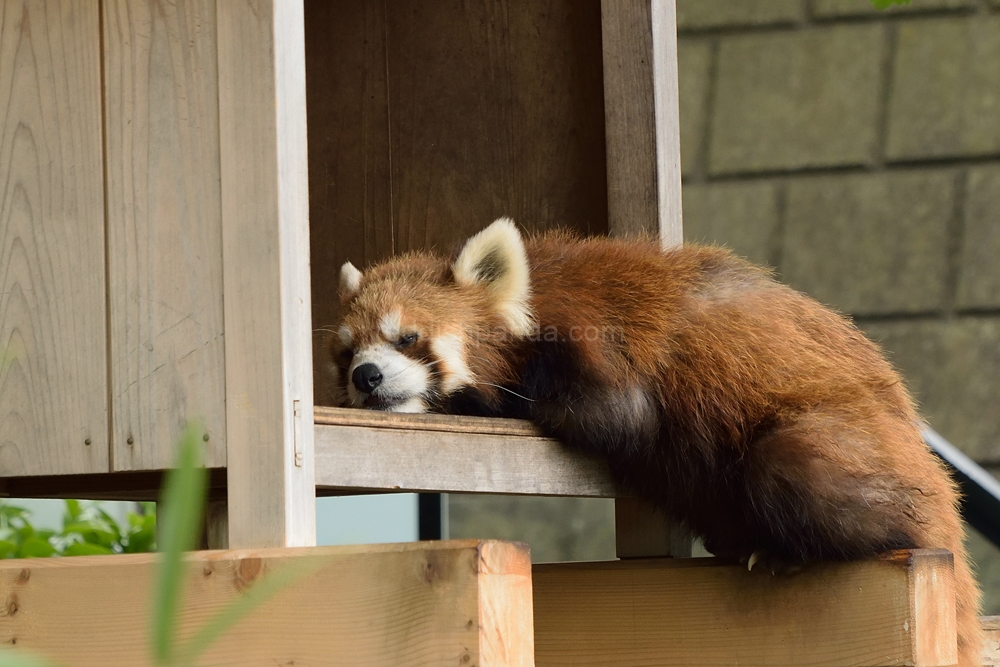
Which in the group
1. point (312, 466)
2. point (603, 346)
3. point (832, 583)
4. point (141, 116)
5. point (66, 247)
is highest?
point (141, 116)

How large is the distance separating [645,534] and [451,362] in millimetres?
825

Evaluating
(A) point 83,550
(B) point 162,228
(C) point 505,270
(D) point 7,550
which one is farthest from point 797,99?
(B) point 162,228

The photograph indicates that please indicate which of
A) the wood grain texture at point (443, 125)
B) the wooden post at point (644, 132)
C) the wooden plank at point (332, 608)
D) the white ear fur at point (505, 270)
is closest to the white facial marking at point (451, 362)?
the white ear fur at point (505, 270)

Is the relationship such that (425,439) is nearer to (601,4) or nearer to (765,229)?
(601,4)

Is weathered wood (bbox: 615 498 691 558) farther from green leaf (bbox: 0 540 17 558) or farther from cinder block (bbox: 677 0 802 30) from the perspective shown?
cinder block (bbox: 677 0 802 30)

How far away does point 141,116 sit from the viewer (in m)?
2.30

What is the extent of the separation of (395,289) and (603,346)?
56cm

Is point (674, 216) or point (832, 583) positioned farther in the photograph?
point (674, 216)

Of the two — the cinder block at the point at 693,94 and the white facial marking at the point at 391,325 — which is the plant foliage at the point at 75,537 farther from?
the cinder block at the point at 693,94

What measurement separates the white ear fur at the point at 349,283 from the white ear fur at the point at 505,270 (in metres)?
0.33

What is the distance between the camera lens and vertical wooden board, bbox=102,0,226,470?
2201 millimetres

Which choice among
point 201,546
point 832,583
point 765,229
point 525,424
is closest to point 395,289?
point 525,424

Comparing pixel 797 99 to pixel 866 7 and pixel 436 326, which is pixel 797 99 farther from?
pixel 436 326

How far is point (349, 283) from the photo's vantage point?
323 centimetres
